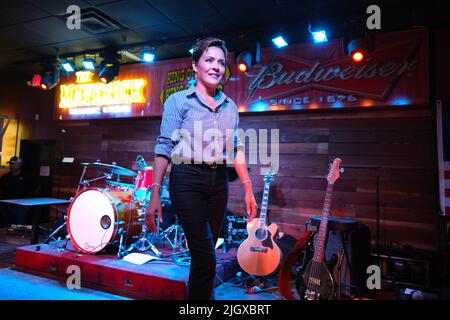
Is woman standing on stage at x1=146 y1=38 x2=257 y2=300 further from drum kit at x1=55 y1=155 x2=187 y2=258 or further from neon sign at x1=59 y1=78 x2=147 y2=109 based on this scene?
neon sign at x1=59 y1=78 x2=147 y2=109

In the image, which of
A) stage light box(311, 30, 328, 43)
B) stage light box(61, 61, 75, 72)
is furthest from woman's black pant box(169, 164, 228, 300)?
stage light box(61, 61, 75, 72)

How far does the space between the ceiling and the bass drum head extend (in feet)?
9.29

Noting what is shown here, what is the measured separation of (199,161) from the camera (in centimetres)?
187

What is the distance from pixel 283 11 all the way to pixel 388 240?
3737 mm

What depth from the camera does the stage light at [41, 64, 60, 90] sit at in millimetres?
6781

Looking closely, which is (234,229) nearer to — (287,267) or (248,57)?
(287,267)

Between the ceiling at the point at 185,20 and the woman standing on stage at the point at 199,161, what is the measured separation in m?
2.88

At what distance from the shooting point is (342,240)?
3.50m

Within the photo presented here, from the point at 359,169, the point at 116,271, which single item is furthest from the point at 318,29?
the point at 116,271

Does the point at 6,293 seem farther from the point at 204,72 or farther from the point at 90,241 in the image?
the point at 204,72

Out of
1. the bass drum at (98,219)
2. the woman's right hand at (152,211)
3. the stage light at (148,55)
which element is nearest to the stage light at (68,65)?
the stage light at (148,55)
